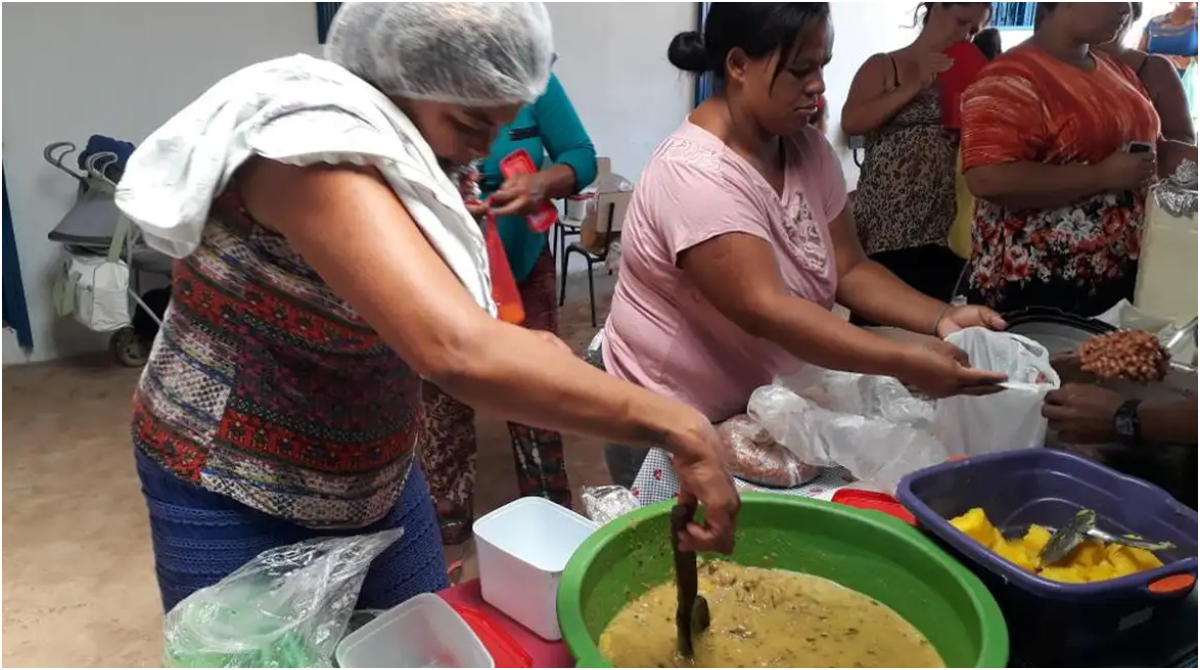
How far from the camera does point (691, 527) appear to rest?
882mm

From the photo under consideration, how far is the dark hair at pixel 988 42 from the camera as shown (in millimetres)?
2754

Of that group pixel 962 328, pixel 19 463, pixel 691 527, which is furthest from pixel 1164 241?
pixel 19 463

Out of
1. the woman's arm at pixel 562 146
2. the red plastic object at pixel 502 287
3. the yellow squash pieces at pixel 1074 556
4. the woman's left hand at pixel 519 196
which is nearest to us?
the yellow squash pieces at pixel 1074 556

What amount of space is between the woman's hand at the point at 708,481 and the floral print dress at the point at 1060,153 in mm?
1280

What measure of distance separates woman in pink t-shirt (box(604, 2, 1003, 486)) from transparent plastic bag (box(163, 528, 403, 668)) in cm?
54

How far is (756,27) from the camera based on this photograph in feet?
4.40

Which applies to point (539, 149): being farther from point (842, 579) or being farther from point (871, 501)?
point (842, 579)

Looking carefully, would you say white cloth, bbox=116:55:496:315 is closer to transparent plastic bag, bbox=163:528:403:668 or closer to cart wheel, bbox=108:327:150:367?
transparent plastic bag, bbox=163:528:403:668

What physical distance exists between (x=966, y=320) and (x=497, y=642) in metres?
0.94

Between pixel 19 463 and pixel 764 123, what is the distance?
2662 millimetres

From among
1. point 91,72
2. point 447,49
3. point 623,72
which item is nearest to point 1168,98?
point 447,49

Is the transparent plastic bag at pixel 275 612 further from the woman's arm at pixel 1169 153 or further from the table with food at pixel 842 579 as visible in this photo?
the woman's arm at pixel 1169 153

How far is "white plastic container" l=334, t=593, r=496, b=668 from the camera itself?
971mm

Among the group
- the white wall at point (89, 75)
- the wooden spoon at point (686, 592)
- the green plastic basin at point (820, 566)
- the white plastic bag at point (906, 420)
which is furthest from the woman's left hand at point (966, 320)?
the white wall at point (89, 75)
